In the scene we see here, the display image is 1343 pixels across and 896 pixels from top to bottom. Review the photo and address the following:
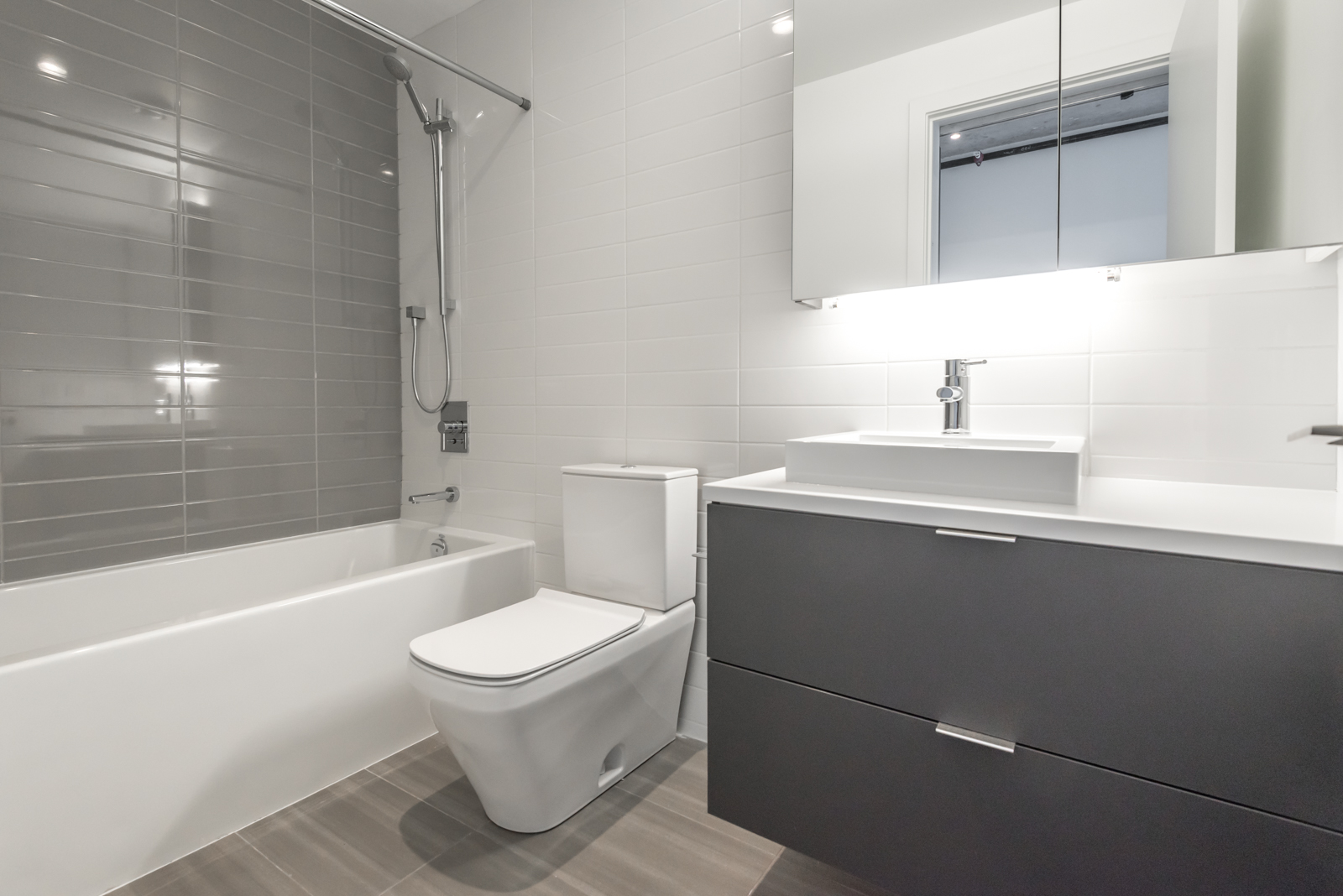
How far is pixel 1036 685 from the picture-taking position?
0.91 metres

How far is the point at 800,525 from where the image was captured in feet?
3.67

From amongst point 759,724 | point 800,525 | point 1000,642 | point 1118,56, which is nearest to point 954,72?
point 1118,56

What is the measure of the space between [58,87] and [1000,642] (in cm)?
274

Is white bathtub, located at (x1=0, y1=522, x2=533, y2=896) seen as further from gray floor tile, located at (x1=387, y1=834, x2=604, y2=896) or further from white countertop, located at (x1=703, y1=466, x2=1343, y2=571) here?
white countertop, located at (x1=703, y1=466, x2=1343, y2=571)

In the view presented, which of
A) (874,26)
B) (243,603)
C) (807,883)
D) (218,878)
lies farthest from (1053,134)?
(218,878)

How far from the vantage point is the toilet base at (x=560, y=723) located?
138 centimetres

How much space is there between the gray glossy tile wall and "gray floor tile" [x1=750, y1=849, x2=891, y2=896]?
2.05m

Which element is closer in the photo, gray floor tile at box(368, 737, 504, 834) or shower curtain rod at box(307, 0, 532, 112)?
gray floor tile at box(368, 737, 504, 834)

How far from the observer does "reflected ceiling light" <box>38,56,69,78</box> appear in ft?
5.90

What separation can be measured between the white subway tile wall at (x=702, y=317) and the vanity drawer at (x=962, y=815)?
27.1 inches

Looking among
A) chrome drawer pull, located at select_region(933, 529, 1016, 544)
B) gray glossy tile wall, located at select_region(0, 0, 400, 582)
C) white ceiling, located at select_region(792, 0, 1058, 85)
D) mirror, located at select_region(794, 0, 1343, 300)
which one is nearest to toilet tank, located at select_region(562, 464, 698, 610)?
mirror, located at select_region(794, 0, 1343, 300)

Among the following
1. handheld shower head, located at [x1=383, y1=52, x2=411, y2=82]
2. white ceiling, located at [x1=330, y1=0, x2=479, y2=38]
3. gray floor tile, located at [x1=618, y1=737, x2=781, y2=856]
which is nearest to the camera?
gray floor tile, located at [x1=618, y1=737, x2=781, y2=856]

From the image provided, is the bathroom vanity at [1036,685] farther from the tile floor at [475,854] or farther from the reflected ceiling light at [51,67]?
the reflected ceiling light at [51,67]

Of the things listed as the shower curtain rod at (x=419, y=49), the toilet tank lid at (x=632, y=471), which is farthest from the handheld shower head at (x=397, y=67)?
the toilet tank lid at (x=632, y=471)
